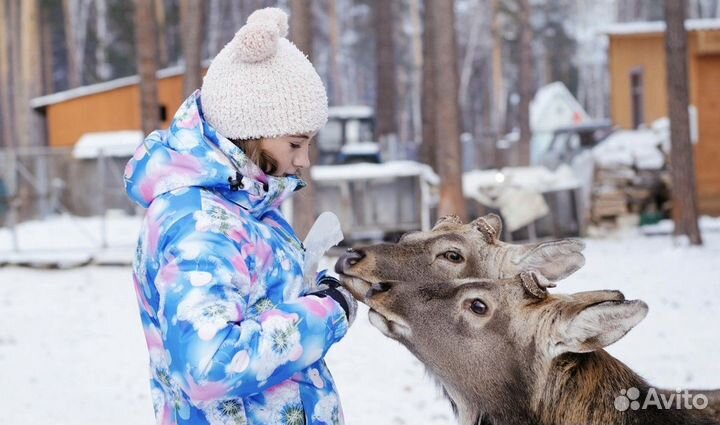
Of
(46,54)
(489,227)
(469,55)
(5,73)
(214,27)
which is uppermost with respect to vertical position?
(214,27)

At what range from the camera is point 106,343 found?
977cm

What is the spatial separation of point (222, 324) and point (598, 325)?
3.60 ft

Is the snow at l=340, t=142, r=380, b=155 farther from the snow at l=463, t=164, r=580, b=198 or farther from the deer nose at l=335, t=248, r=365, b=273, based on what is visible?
the deer nose at l=335, t=248, r=365, b=273

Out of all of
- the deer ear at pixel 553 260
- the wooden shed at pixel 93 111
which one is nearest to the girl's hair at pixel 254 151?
the deer ear at pixel 553 260

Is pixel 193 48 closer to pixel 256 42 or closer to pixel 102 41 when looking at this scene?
pixel 256 42

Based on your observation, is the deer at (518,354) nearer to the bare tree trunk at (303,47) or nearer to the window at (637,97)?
the bare tree trunk at (303,47)

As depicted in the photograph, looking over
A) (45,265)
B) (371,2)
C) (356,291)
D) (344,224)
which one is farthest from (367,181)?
(371,2)

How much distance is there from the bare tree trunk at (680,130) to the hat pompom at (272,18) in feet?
41.7

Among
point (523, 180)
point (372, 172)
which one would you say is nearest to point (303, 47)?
point (372, 172)

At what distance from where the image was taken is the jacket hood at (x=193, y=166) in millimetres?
2529

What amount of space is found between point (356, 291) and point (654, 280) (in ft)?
31.0

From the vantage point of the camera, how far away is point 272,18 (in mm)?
2781

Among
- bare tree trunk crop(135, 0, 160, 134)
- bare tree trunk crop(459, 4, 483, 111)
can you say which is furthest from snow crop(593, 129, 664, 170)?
bare tree trunk crop(459, 4, 483, 111)

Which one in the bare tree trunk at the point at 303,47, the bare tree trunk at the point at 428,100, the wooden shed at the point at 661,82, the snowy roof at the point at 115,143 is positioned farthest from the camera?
the snowy roof at the point at 115,143
